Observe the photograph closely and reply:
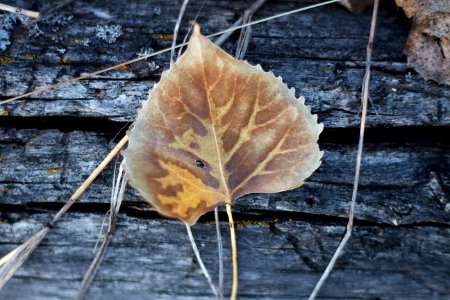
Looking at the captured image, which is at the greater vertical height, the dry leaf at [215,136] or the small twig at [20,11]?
the small twig at [20,11]

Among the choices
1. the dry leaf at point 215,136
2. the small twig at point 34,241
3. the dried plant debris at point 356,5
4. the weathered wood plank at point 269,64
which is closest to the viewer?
the dry leaf at point 215,136

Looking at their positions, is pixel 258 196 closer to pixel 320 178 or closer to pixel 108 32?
pixel 320 178

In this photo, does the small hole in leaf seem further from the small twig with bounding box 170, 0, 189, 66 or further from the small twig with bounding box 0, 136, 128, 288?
the small twig with bounding box 170, 0, 189, 66

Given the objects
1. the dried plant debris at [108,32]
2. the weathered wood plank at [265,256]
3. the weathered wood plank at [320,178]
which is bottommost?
the weathered wood plank at [265,256]

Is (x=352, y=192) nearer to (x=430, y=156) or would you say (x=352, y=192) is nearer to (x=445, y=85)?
(x=430, y=156)

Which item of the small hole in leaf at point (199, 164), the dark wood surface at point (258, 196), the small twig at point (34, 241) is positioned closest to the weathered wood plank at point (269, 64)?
the dark wood surface at point (258, 196)

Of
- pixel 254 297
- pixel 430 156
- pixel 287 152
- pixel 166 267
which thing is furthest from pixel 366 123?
pixel 166 267

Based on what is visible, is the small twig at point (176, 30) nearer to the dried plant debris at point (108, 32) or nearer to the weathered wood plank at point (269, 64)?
the weathered wood plank at point (269, 64)
